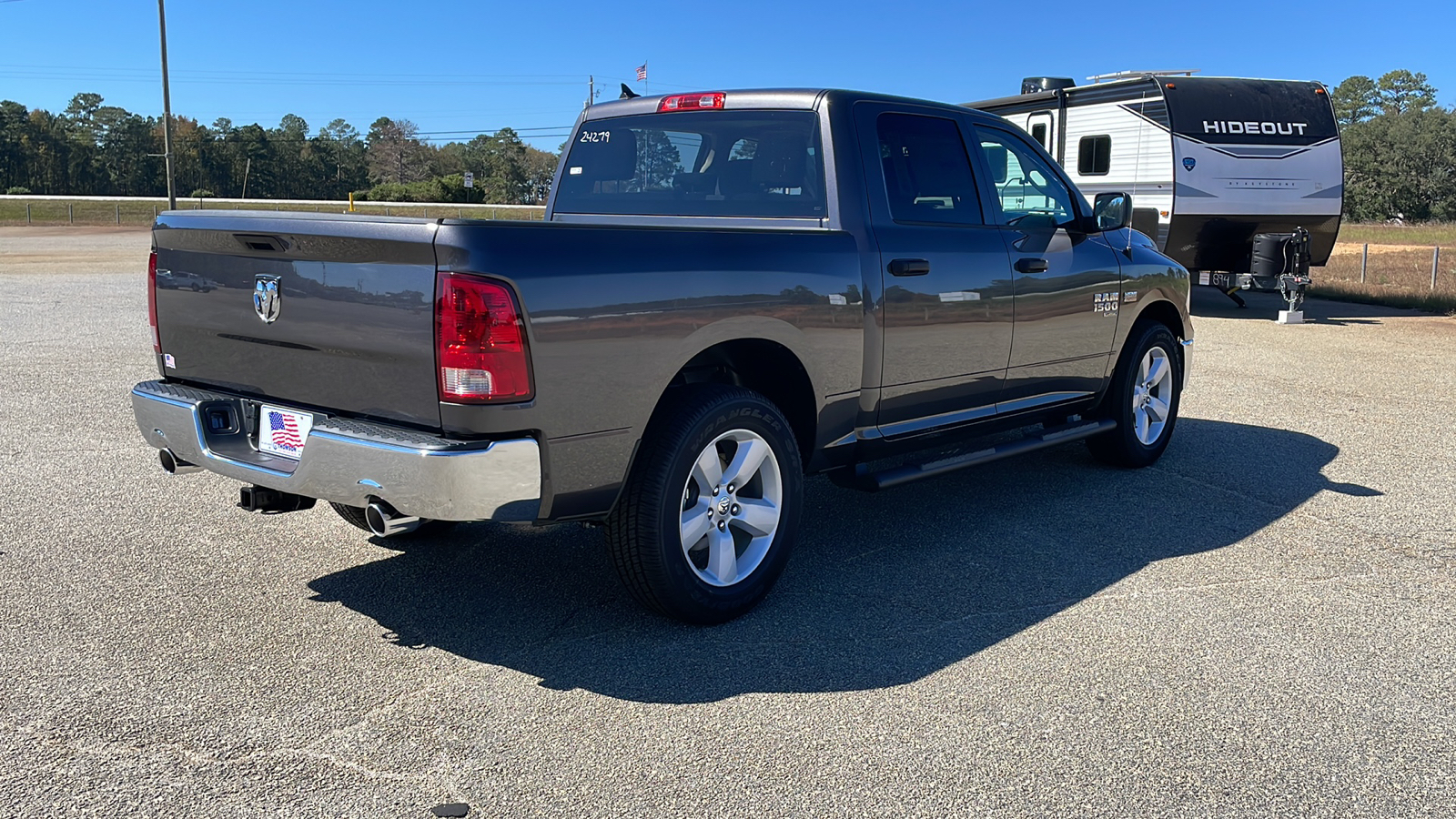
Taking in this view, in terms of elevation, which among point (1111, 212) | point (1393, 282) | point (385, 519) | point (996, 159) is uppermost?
point (996, 159)

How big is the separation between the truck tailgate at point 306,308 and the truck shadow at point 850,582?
93 centimetres

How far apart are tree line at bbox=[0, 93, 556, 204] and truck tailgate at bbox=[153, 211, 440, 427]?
8795 centimetres

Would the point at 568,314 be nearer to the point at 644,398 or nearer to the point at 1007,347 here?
the point at 644,398

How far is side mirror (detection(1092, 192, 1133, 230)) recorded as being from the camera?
604 cm

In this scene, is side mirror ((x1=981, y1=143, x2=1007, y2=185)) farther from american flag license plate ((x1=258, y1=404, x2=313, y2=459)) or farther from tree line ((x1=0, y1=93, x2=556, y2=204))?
tree line ((x1=0, y1=93, x2=556, y2=204))

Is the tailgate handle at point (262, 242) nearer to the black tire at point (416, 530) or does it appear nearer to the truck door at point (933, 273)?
the black tire at point (416, 530)

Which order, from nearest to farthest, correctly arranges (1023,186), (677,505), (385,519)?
(385,519), (677,505), (1023,186)

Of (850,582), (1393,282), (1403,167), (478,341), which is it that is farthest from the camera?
(1403,167)

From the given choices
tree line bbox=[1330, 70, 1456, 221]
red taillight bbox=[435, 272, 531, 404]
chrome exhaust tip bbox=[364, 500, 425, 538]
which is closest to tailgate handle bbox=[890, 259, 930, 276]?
red taillight bbox=[435, 272, 531, 404]

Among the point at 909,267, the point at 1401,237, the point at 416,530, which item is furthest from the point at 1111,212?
the point at 1401,237

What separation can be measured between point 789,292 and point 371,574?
79.8 inches

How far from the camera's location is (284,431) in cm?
393

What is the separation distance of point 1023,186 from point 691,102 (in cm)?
169

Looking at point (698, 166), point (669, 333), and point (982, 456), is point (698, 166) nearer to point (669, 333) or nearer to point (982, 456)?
point (669, 333)
